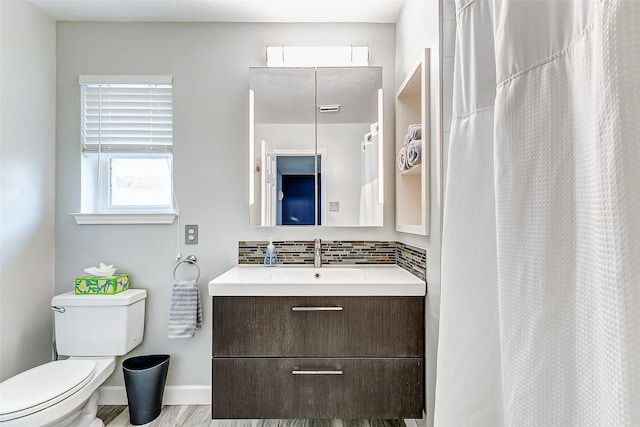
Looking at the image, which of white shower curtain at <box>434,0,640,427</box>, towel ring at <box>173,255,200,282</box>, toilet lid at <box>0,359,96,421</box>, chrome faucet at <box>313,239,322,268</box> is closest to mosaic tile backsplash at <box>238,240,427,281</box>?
chrome faucet at <box>313,239,322,268</box>

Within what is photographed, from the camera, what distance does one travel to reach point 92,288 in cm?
203

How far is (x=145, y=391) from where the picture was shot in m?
1.94

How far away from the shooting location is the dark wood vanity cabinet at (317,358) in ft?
5.09

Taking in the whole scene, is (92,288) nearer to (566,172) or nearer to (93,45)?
(93,45)

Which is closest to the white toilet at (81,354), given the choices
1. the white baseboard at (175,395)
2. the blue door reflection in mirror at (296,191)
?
the white baseboard at (175,395)

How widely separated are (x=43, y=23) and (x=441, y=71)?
2356 millimetres

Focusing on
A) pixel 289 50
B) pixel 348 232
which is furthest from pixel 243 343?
pixel 289 50

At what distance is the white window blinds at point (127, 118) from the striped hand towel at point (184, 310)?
89 cm

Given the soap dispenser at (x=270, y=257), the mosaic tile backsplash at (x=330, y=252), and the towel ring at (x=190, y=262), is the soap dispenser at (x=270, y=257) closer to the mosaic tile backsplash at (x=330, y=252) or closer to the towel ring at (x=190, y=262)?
the mosaic tile backsplash at (x=330, y=252)

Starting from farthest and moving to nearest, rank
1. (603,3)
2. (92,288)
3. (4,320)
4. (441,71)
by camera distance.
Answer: (92,288) < (4,320) < (441,71) < (603,3)

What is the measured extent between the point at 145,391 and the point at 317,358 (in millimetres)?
1095

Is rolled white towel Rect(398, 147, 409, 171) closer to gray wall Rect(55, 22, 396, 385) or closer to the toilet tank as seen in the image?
gray wall Rect(55, 22, 396, 385)

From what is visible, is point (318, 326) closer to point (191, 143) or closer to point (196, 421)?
point (196, 421)

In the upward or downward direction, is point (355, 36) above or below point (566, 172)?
above
